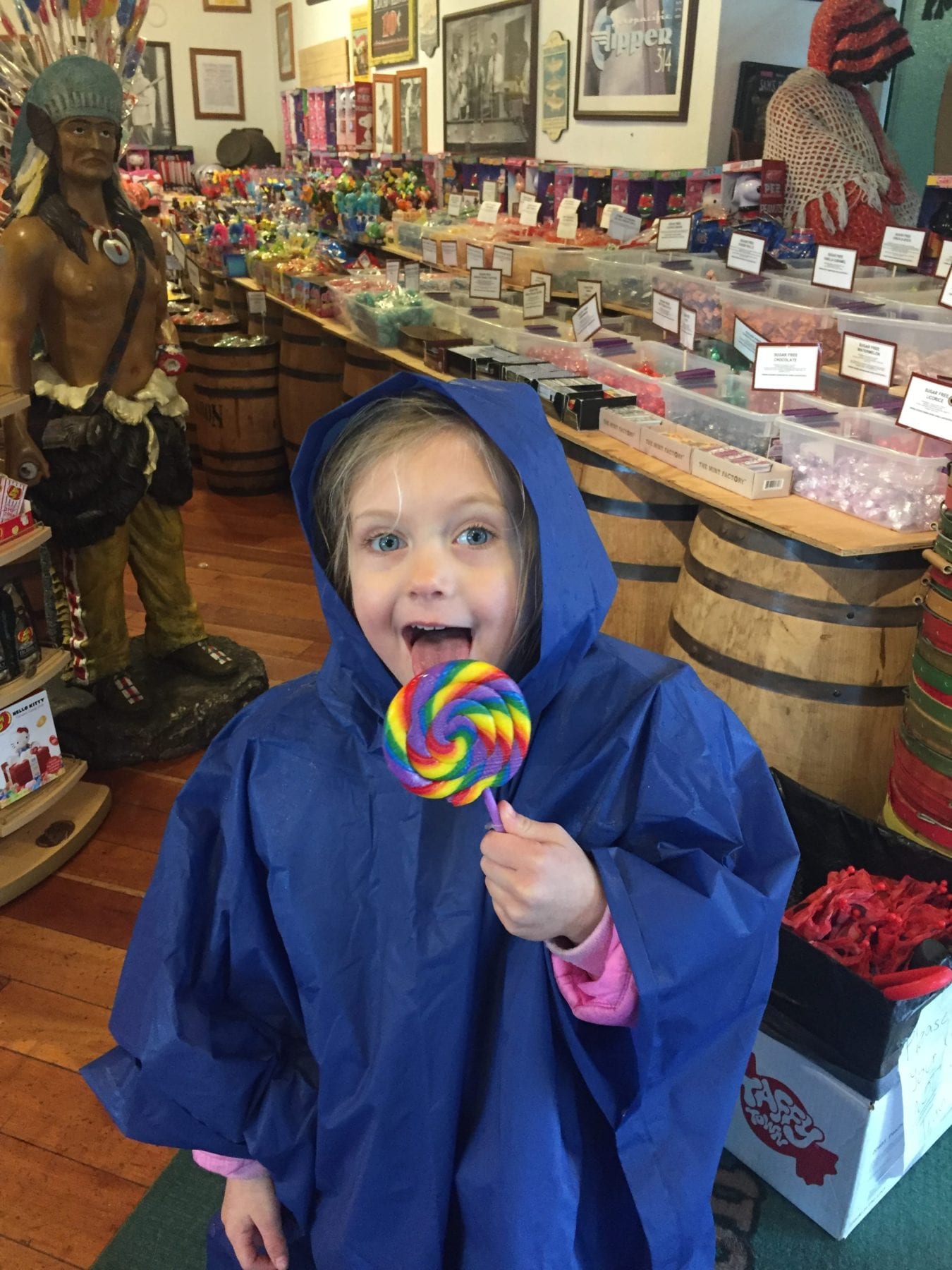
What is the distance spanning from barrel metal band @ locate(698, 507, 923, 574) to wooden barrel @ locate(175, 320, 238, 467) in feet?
13.5

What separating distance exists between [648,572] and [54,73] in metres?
2.07

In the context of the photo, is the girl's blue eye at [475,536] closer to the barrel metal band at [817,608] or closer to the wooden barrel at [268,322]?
the barrel metal band at [817,608]

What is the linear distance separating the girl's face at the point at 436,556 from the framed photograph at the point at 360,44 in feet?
23.5

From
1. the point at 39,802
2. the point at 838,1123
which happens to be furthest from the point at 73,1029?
the point at 838,1123

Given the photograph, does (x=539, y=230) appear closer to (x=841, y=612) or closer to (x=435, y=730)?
(x=841, y=612)

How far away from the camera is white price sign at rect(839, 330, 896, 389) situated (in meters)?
2.37

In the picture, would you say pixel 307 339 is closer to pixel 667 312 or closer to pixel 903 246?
pixel 667 312

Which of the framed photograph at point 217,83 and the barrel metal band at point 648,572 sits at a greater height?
the framed photograph at point 217,83

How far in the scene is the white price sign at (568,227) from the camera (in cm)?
442

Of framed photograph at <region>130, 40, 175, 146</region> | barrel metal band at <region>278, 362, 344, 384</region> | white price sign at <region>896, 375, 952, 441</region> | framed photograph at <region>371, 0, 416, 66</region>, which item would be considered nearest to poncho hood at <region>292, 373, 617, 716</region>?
white price sign at <region>896, 375, 952, 441</region>

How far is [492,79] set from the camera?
5.32 metres

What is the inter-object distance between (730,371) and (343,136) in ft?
19.5

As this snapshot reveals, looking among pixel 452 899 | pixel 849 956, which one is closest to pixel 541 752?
pixel 452 899

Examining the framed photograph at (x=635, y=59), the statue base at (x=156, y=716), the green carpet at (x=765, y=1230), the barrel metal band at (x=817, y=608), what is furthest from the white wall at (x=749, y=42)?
the green carpet at (x=765, y=1230)
